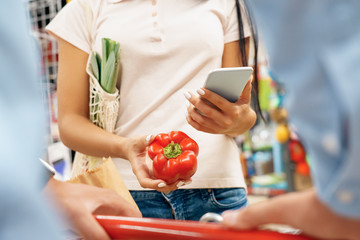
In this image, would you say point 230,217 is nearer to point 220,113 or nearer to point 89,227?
point 89,227

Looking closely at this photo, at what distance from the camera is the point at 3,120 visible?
1.77 ft

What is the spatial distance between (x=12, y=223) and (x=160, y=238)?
294 millimetres

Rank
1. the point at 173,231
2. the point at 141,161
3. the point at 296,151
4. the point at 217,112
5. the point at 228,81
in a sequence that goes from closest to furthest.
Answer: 1. the point at 173,231
2. the point at 228,81
3. the point at 217,112
4. the point at 141,161
5. the point at 296,151

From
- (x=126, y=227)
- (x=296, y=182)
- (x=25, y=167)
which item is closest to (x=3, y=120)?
(x=25, y=167)

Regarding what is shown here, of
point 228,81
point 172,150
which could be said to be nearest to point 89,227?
point 228,81

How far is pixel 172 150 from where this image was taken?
146cm

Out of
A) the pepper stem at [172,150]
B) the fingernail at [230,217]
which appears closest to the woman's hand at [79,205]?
the fingernail at [230,217]

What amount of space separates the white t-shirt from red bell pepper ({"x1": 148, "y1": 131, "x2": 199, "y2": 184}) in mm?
64

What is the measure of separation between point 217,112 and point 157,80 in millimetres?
317

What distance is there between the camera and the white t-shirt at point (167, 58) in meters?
1.50

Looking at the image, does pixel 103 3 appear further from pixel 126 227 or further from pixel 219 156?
pixel 126 227

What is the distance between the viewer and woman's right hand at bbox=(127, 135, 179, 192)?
134 centimetres

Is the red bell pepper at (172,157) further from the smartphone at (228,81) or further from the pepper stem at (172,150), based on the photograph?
the smartphone at (228,81)

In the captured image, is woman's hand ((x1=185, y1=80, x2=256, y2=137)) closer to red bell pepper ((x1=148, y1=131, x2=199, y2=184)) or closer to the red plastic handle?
red bell pepper ((x1=148, y1=131, x2=199, y2=184))
